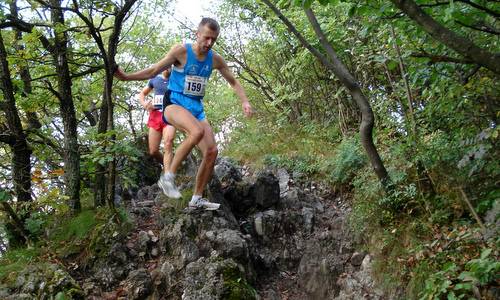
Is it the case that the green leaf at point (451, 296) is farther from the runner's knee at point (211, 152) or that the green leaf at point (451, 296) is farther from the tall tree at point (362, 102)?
the runner's knee at point (211, 152)

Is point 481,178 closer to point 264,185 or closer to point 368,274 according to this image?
point 368,274

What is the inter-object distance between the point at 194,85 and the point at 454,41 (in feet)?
10.2

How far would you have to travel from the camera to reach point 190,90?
4.73 meters

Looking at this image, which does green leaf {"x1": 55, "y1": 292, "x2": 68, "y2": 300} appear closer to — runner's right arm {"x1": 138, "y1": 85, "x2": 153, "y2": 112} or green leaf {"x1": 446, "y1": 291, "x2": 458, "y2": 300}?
runner's right arm {"x1": 138, "y1": 85, "x2": 153, "y2": 112}

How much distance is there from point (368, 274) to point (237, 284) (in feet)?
A: 4.73

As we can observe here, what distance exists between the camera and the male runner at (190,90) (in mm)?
4539

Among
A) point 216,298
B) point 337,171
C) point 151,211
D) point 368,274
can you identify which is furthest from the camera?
point 337,171

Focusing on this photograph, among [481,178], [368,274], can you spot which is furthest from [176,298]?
[481,178]

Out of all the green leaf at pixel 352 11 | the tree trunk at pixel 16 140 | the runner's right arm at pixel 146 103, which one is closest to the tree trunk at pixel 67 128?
the tree trunk at pixel 16 140

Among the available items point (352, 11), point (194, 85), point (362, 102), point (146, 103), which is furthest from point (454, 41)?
point (146, 103)

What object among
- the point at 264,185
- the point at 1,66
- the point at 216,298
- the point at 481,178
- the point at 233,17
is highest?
the point at 233,17

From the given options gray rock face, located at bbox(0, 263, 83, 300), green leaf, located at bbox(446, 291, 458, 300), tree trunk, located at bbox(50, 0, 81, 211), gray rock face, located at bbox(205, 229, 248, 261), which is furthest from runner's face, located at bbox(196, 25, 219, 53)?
green leaf, located at bbox(446, 291, 458, 300)

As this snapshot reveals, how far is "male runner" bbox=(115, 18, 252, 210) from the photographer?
454cm

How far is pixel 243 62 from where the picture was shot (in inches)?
454
